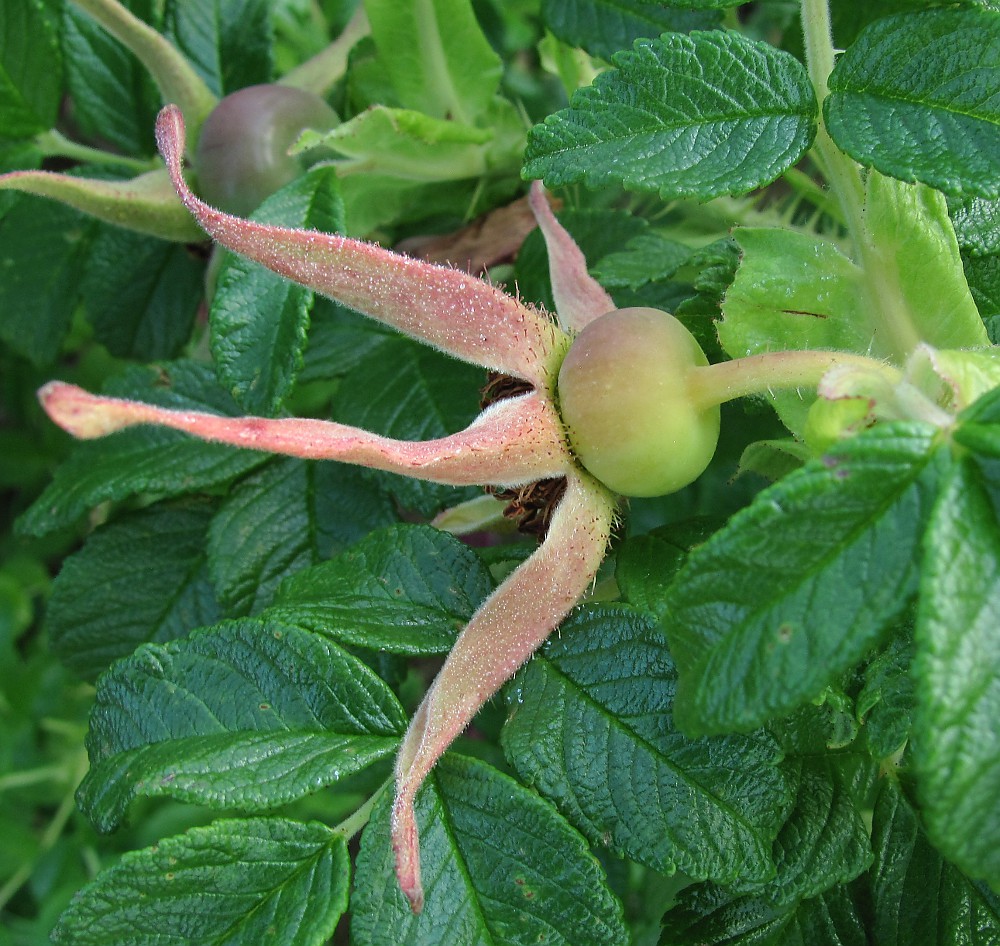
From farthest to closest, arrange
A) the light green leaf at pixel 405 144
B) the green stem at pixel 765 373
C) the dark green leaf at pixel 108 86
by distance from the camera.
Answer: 1. the dark green leaf at pixel 108 86
2. the light green leaf at pixel 405 144
3. the green stem at pixel 765 373

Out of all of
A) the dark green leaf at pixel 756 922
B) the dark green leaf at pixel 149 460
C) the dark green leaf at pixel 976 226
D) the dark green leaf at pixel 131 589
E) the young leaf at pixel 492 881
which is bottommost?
the dark green leaf at pixel 756 922

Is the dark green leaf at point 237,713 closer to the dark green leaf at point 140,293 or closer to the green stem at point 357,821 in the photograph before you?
the green stem at point 357,821

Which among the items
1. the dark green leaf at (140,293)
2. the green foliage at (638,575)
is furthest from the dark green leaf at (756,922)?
the dark green leaf at (140,293)

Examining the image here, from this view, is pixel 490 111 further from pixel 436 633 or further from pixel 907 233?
pixel 436 633

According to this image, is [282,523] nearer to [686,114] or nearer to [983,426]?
[686,114]

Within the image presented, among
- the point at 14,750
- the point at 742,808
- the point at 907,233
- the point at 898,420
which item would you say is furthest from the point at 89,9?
the point at 14,750

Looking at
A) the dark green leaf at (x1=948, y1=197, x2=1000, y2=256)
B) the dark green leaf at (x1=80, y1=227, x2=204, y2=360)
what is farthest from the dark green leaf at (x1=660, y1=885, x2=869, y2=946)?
the dark green leaf at (x1=80, y1=227, x2=204, y2=360)

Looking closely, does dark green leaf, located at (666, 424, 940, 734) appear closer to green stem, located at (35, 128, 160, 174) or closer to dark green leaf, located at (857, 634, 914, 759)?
dark green leaf, located at (857, 634, 914, 759)
